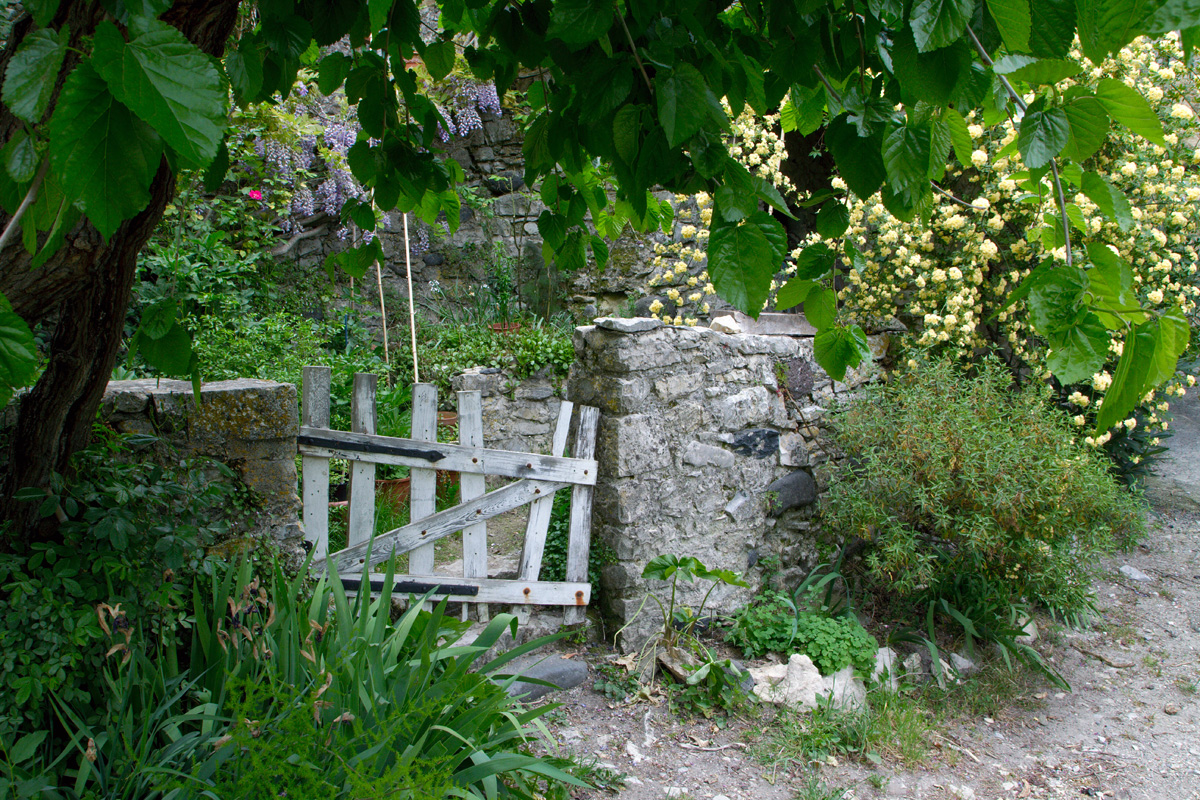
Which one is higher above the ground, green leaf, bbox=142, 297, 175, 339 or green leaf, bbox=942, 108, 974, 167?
green leaf, bbox=942, 108, 974, 167

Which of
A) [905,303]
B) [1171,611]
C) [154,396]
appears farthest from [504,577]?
[1171,611]

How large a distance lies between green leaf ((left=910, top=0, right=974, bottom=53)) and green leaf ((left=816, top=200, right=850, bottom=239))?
1.39 ft

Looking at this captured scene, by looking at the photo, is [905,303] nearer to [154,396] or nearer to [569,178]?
[569,178]

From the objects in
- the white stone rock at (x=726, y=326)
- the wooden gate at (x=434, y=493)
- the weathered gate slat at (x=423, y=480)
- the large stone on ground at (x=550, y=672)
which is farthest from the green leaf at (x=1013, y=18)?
the white stone rock at (x=726, y=326)

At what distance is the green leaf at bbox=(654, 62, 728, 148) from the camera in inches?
33.8

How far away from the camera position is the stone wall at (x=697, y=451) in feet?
10.8

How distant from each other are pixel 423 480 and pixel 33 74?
246 cm

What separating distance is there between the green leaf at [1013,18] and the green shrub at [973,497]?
291 cm

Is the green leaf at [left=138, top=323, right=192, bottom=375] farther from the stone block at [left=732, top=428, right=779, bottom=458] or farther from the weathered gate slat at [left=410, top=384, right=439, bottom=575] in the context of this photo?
the stone block at [left=732, top=428, right=779, bottom=458]

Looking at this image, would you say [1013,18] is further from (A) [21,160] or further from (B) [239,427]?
(B) [239,427]

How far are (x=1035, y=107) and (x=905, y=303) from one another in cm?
456

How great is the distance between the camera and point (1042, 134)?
31.3 inches

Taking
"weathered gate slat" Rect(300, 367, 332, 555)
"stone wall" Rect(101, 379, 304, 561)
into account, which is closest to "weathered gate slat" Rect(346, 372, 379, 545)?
"weathered gate slat" Rect(300, 367, 332, 555)

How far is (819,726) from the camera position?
113 inches
